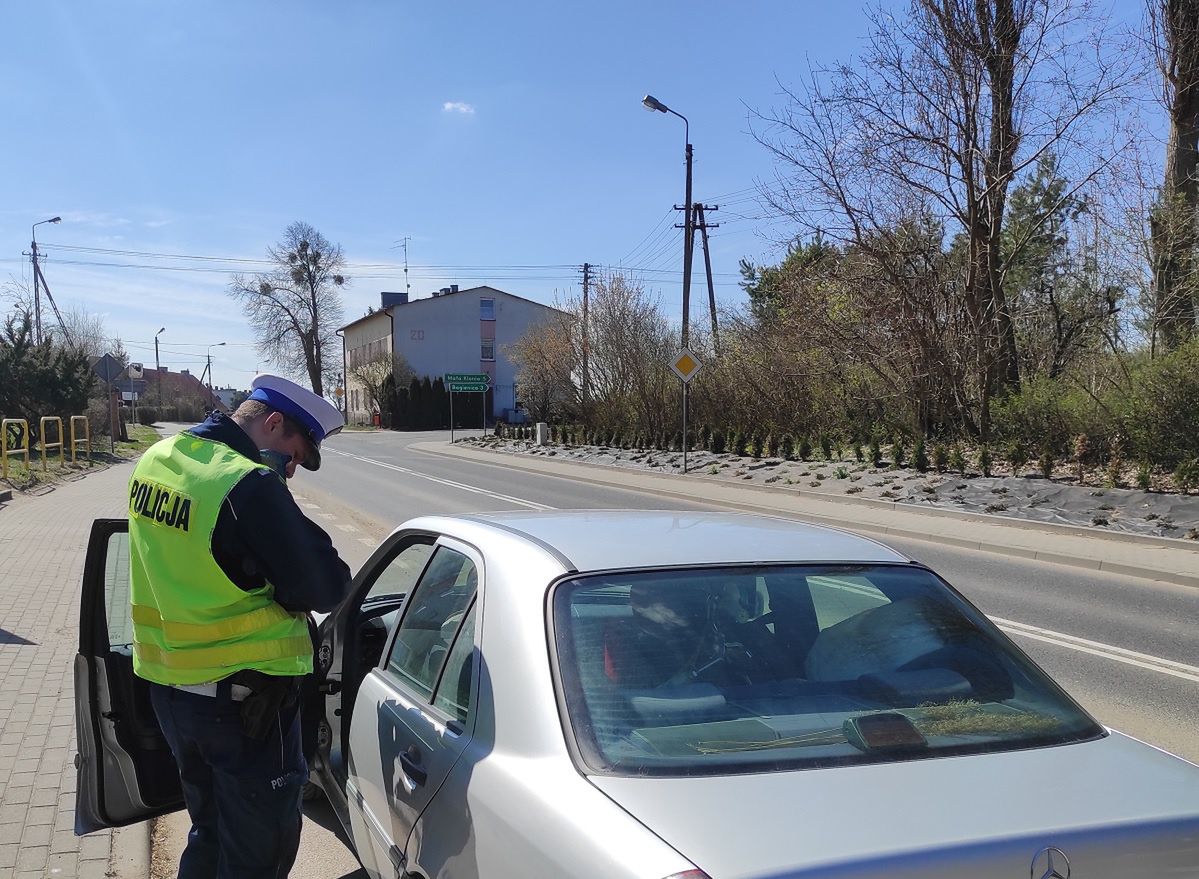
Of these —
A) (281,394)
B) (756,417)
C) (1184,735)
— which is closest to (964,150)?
(756,417)

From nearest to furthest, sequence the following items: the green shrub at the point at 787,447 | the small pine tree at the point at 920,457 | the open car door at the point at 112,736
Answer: the open car door at the point at 112,736 < the small pine tree at the point at 920,457 < the green shrub at the point at 787,447

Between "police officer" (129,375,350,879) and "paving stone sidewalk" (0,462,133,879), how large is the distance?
1.46 meters

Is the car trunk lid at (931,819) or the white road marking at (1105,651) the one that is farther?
the white road marking at (1105,651)

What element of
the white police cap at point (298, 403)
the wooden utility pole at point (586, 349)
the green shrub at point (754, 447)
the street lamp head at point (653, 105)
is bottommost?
the green shrub at point (754, 447)

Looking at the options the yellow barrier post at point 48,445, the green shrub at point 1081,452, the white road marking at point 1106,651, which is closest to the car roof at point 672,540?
the white road marking at point 1106,651

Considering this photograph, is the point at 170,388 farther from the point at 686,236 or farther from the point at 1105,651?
the point at 1105,651

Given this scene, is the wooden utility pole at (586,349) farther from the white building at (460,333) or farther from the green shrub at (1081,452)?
the white building at (460,333)

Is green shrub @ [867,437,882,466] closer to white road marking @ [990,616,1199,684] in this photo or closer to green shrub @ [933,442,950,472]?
Result: green shrub @ [933,442,950,472]

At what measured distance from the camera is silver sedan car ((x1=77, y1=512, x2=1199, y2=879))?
168 centimetres

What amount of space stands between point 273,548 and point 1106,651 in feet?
21.7

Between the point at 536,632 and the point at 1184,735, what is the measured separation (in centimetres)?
453

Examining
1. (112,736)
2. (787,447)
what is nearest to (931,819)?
(112,736)

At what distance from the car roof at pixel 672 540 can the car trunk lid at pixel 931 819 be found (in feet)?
2.50

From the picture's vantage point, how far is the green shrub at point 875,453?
65.3 ft
